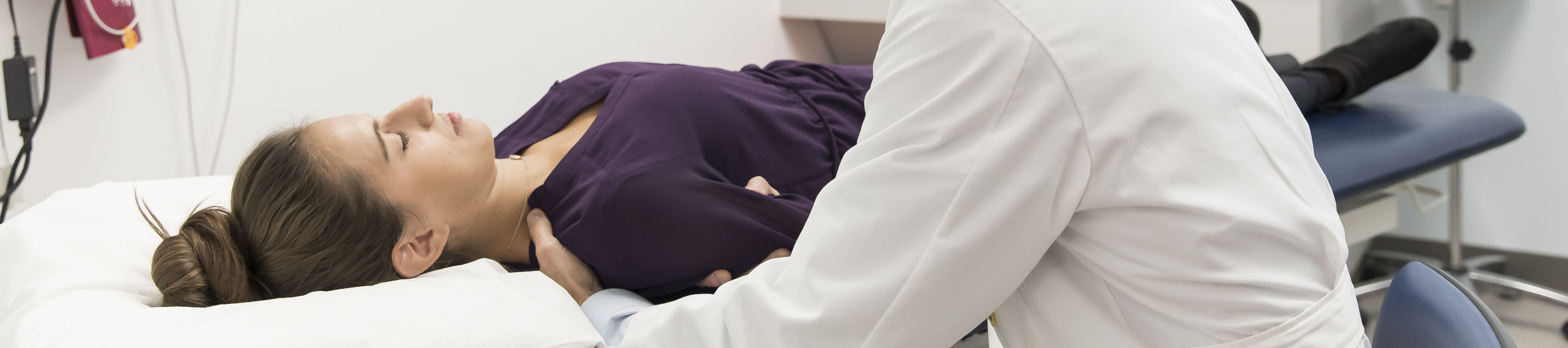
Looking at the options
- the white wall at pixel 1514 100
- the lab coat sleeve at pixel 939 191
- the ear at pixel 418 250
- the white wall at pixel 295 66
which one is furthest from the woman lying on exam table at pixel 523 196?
the white wall at pixel 1514 100

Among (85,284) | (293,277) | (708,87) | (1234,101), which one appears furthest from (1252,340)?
(85,284)

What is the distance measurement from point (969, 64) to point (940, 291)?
0.59 feet

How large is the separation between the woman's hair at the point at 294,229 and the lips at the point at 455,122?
0.47ft

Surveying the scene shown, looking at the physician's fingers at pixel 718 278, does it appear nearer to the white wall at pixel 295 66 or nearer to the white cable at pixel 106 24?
the white wall at pixel 295 66

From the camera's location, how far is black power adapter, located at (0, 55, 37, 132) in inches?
53.9

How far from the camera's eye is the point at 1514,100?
217 centimetres

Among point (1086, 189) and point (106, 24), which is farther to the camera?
point (106, 24)

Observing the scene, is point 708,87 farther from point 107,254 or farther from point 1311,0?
point 1311,0

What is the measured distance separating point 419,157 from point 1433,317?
3.58 ft

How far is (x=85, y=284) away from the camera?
1069 mm

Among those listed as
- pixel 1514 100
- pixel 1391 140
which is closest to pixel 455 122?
pixel 1391 140

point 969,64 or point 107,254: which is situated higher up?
point 969,64

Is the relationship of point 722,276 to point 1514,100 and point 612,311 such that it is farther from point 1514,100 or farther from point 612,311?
point 1514,100

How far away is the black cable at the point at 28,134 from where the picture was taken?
1406 mm
